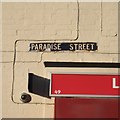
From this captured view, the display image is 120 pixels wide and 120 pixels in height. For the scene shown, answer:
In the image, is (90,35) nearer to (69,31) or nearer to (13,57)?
(69,31)

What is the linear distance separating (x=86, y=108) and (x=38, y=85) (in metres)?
0.83

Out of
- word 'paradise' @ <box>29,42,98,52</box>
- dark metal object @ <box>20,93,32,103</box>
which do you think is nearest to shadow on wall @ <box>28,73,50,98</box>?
dark metal object @ <box>20,93,32,103</box>

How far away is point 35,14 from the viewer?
Answer: 6.42 m

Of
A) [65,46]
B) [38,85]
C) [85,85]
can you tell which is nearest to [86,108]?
[85,85]

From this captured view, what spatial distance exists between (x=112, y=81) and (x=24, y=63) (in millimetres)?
1276

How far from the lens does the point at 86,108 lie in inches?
232

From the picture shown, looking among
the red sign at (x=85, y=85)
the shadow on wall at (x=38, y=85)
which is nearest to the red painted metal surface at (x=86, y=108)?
the red sign at (x=85, y=85)

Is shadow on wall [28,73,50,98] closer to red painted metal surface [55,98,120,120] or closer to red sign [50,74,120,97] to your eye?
red sign [50,74,120,97]

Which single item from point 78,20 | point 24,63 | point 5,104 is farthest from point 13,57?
point 78,20

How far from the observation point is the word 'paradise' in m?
6.31

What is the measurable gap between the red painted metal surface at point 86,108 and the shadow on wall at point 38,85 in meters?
0.44

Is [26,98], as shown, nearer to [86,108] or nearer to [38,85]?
[38,85]

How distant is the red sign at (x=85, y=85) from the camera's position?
19.8 ft

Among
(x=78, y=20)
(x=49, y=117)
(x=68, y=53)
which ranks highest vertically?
(x=78, y=20)
